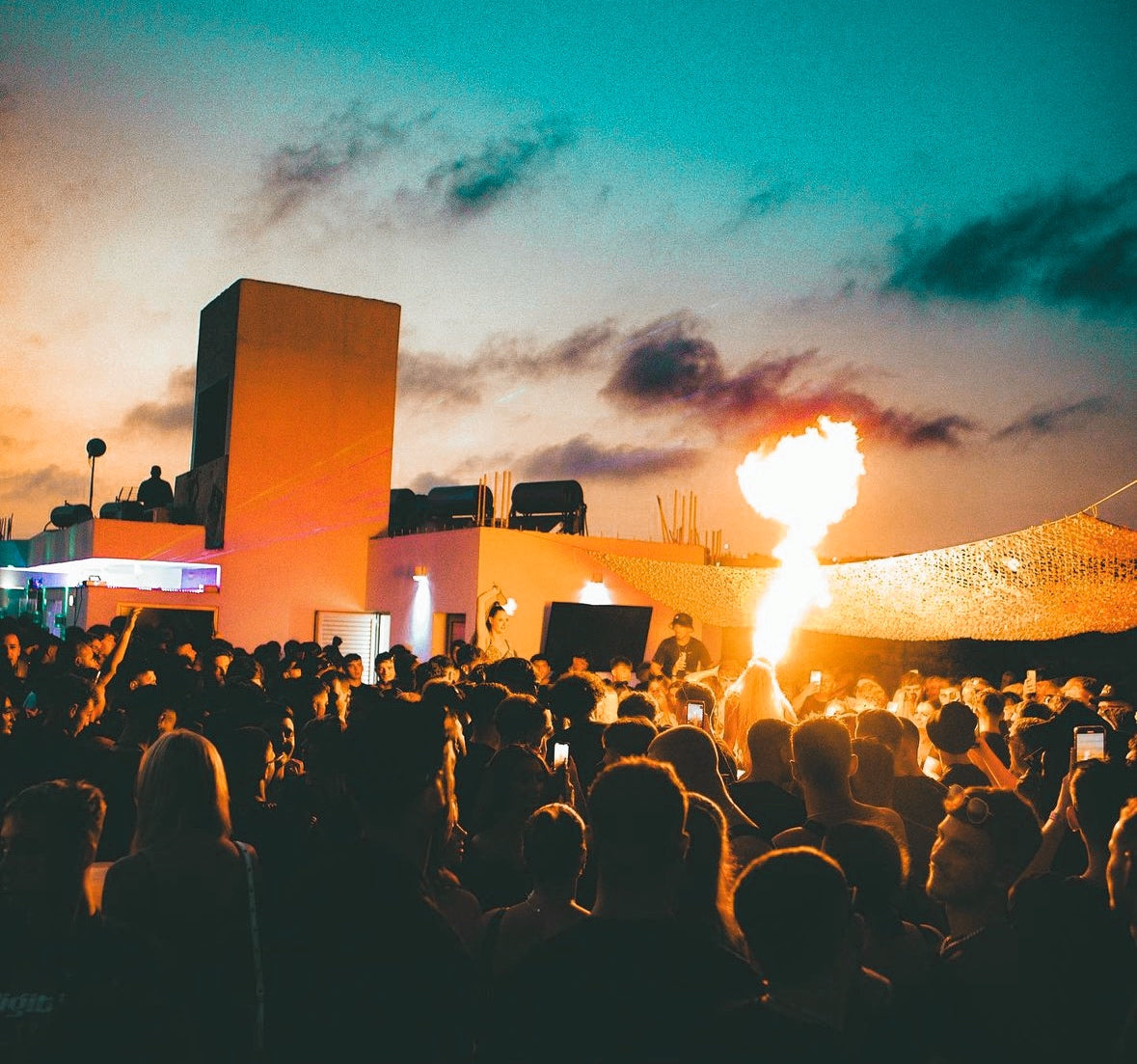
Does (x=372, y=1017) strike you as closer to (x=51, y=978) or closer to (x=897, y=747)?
(x=51, y=978)

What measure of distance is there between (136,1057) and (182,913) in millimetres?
694

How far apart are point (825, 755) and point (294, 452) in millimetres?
17720

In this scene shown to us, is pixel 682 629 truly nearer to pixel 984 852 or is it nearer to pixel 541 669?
pixel 541 669

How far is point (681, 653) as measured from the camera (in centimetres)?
1141

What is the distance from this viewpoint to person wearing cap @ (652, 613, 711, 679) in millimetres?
11242

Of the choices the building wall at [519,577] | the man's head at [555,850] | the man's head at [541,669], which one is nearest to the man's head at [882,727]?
the man's head at [555,850]

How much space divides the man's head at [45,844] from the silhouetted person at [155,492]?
72.1 feet

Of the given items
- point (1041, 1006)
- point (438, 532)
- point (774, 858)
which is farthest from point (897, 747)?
point (438, 532)

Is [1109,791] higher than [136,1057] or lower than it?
higher

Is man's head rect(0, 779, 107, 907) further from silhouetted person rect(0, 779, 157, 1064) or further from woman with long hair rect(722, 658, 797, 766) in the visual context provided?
woman with long hair rect(722, 658, 797, 766)

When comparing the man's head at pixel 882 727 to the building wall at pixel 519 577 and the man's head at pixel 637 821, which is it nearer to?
the man's head at pixel 637 821

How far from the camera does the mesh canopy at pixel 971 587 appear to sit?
7.76 m

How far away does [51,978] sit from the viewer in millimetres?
2465

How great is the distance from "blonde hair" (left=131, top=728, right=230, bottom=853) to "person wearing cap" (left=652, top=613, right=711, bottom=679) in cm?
845
